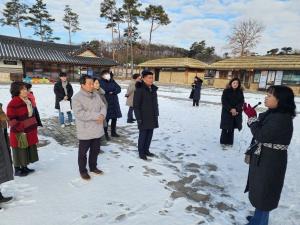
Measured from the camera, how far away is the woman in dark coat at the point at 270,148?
2.45 metres

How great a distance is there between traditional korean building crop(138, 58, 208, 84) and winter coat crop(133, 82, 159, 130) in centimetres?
2928

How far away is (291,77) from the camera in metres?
24.4

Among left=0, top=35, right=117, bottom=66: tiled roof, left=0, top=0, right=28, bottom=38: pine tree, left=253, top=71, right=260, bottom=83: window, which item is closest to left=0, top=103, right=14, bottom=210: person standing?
left=0, top=35, right=117, bottom=66: tiled roof

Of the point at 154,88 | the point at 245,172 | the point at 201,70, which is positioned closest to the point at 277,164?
the point at 245,172

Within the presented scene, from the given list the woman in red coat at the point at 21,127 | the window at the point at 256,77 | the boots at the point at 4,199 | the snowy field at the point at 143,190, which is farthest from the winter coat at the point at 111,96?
the window at the point at 256,77

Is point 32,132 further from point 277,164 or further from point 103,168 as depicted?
point 277,164

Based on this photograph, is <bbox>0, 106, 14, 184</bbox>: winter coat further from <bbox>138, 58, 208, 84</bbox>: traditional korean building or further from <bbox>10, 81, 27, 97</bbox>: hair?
<bbox>138, 58, 208, 84</bbox>: traditional korean building

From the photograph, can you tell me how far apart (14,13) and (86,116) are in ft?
154

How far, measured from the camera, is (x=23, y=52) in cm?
2823

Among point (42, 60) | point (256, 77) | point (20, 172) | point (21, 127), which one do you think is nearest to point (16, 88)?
point (21, 127)

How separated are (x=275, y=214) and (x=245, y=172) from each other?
1.35 meters

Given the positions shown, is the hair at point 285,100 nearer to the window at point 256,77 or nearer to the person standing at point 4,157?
the person standing at point 4,157

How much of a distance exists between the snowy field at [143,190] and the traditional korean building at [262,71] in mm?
21383

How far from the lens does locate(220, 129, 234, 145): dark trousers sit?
609cm
